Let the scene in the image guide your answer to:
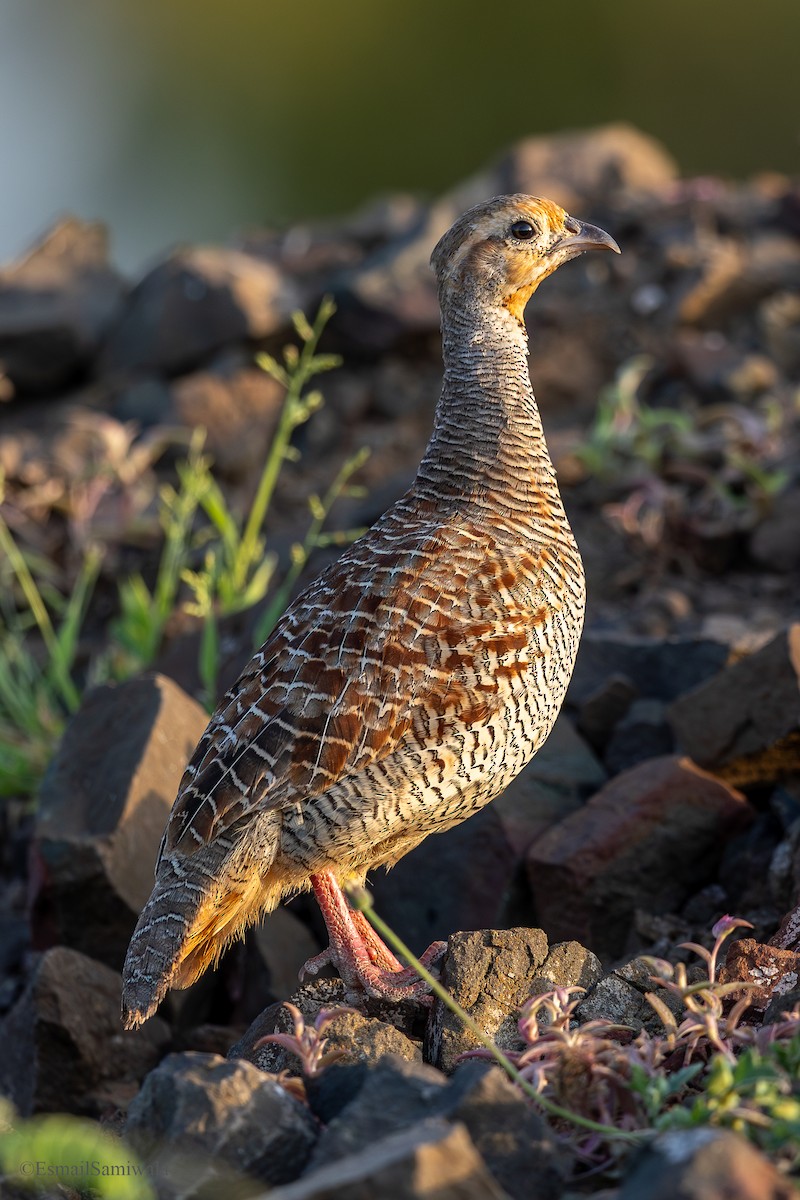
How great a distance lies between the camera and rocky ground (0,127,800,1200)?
3189mm

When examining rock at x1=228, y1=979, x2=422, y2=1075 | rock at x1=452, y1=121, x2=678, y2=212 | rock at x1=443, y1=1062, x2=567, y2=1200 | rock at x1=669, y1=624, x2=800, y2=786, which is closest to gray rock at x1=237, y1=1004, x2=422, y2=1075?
rock at x1=228, y1=979, x2=422, y2=1075

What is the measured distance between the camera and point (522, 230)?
5117 mm

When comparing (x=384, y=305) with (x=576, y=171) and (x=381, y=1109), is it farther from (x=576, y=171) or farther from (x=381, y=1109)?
(x=381, y=1109)

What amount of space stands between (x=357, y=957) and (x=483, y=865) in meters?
0.88

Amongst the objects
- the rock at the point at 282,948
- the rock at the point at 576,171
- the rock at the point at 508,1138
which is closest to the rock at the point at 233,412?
the rock at the point at 576,171

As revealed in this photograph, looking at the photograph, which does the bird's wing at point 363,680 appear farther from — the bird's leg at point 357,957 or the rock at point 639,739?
the rock at point 639,739

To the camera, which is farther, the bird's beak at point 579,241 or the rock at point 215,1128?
the bird's beak at point 579,241

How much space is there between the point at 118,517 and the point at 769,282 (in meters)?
4.16

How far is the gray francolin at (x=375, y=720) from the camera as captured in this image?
14.5ft

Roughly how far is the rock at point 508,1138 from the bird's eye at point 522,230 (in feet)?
9.87

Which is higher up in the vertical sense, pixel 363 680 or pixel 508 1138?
pixel 363 680

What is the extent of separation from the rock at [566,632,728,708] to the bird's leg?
5.69ft

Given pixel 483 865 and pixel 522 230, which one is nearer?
pixel 522 230

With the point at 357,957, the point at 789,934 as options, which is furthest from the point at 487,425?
the point at 789,934
